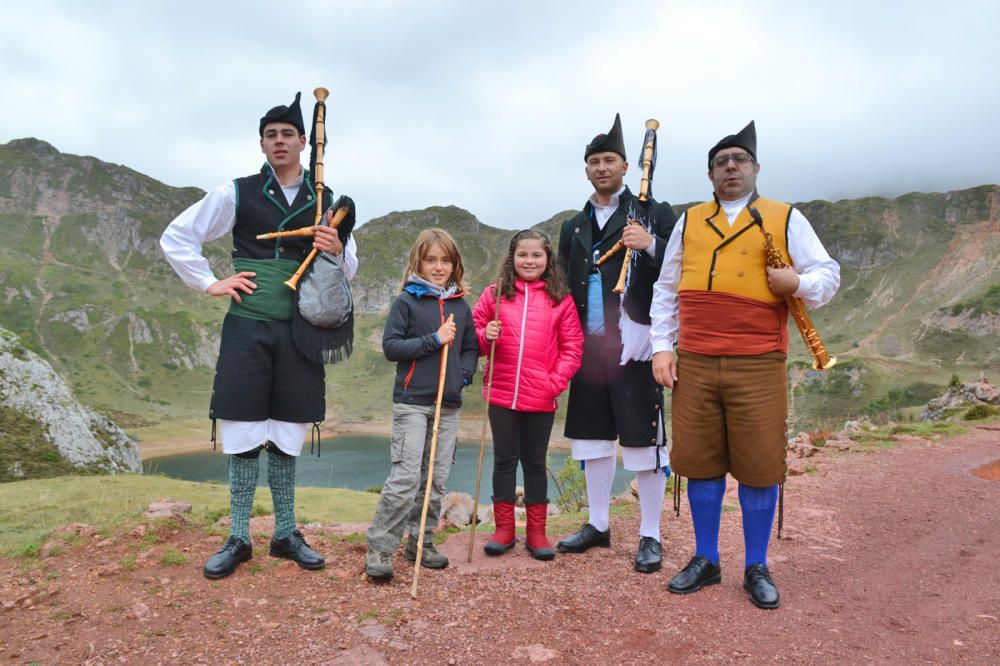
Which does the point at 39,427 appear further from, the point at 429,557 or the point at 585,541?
the point at 585,541

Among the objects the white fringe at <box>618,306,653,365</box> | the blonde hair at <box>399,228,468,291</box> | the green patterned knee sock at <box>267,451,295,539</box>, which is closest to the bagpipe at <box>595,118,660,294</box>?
the white fringe at <box>618,306,653,365</box>

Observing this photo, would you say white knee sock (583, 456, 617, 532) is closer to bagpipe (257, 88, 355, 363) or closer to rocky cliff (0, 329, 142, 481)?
bagpipe (257, 88, 355, 363)

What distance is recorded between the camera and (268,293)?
3980 millimetres

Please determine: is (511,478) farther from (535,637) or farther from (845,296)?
(845,296)

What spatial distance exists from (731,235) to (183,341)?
381 feet

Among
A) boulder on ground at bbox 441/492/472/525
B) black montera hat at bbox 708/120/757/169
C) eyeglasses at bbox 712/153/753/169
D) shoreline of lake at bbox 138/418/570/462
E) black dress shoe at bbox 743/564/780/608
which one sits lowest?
shoreline of lake at bbox 138/418/570/462

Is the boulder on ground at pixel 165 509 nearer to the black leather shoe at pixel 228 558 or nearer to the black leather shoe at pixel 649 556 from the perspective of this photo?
the black leather shoe at pixel 228 558

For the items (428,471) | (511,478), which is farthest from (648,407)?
(428,471)

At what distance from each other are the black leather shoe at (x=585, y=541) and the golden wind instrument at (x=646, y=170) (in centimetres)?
197

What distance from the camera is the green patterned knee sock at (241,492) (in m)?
4.06

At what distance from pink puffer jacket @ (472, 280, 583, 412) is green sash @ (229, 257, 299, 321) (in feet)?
4.72

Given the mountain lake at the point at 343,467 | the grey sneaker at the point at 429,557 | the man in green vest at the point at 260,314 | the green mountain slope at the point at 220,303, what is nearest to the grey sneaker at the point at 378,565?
the grey sneaker at the point at 429,557

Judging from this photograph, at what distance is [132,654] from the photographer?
281 cm

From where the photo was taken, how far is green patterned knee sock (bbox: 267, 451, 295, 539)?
4.19 m
